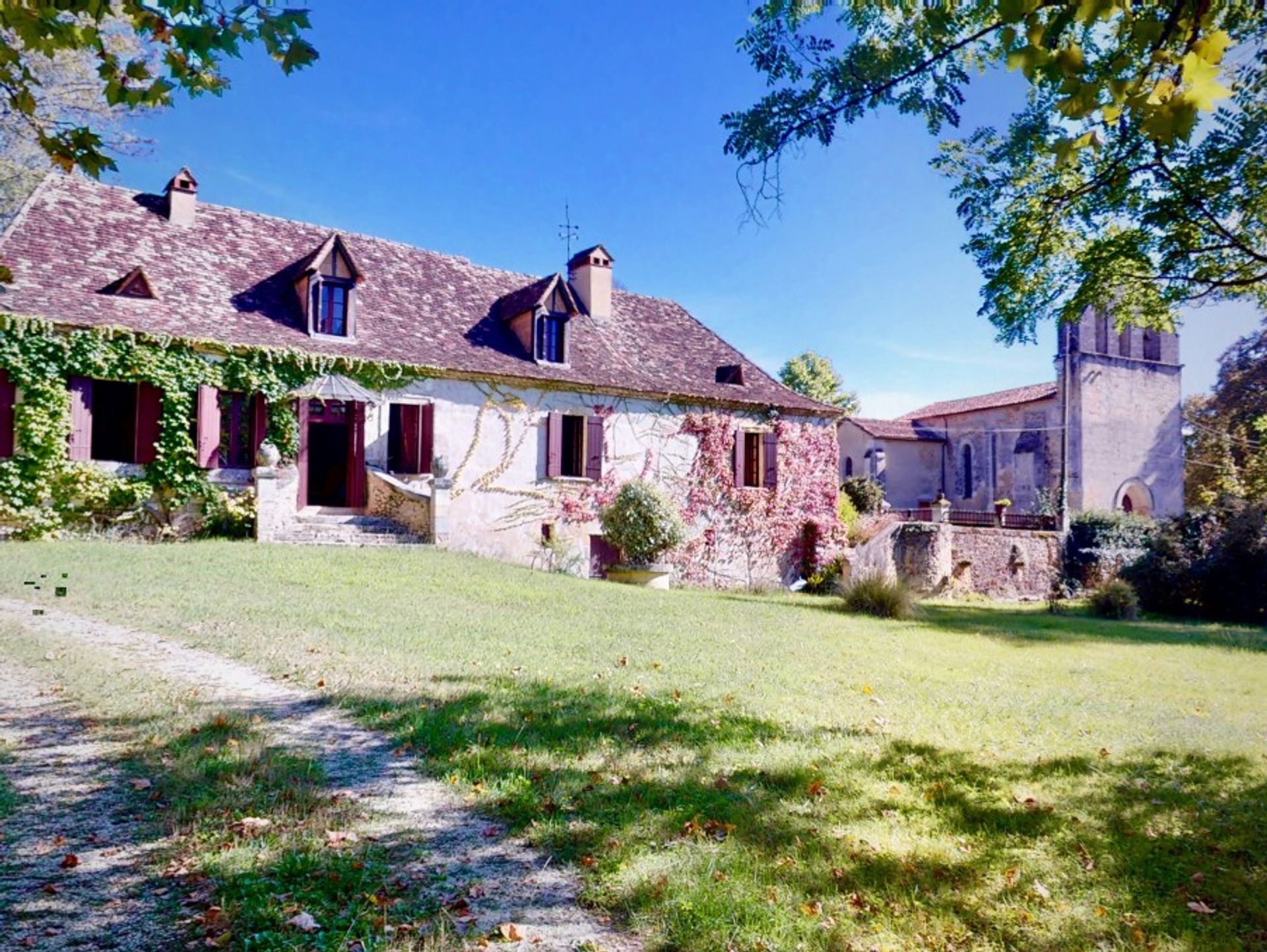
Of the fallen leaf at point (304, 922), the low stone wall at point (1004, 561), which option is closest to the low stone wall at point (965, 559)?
the low stone wall at point (1004, 561)

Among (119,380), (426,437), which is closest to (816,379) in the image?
(426,437)

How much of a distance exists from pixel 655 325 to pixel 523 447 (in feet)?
21.9

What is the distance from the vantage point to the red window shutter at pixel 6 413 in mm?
13547

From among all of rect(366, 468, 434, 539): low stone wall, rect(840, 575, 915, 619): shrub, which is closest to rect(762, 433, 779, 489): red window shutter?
rect(840, 575, 915, 619): shrub

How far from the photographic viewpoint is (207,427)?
14906 millimetres

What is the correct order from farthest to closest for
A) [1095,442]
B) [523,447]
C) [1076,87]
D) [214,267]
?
1. [1095,442]
2. [523,447]
3. [214,267]
4. [1076,87]

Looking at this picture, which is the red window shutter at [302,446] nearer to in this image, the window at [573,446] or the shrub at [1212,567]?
the window at [573,446]

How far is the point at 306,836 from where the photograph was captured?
3.35 meters

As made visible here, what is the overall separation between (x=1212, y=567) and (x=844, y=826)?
64.0 ft

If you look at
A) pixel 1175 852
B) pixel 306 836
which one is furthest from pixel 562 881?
pixel 1175 852

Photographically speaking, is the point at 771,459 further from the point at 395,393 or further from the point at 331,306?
the point at 331,306

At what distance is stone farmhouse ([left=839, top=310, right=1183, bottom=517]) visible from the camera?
32.1 meters

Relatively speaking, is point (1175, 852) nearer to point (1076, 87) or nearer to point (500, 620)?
point (1076, 87)

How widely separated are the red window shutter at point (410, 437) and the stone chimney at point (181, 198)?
616 centimetres
